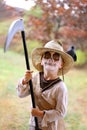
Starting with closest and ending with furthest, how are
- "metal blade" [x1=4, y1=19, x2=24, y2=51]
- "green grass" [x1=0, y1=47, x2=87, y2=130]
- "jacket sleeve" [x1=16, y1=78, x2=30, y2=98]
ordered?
1. "metal blade" [x1=4, y1=19, x2=24, y2=51]
2. "jacket sleeve" [x1=16, y1=78, x2=30, y2=98]
3. "green grass" [x1=0, y1=47, x2=87, y2=130]

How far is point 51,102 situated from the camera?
1.34 metres

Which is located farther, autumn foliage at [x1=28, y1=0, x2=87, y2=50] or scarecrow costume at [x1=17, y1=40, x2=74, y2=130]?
autumn foliage at [x1=28, y1=0, x2=87, y2=50]


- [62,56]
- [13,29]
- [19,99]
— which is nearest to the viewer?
[13,29]

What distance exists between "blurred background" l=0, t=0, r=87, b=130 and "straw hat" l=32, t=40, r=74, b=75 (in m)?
A: 0.23

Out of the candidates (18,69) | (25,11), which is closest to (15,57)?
(18,69)

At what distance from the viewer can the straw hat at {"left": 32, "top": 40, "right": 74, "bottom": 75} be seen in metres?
1.33

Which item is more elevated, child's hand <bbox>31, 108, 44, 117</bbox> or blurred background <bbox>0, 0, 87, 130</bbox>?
blurred background <bbox>0, 0, 87, 130</bbox>

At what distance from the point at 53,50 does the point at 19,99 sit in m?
0.44

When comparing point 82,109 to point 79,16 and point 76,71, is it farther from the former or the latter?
point 79,16

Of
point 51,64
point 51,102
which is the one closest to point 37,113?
point 51,102

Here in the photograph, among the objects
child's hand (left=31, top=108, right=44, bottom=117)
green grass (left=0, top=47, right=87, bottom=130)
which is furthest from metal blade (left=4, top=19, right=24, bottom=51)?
green grass (left=0, top=47, right=87, bottom=130)

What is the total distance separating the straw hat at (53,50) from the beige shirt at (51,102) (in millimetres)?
87

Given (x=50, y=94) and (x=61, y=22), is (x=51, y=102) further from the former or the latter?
(x=61, y=22)

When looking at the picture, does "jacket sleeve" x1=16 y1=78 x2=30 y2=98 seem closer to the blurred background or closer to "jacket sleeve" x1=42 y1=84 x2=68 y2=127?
"jacket sleeve" x1=42 y1=84 x2=68 y2=127
